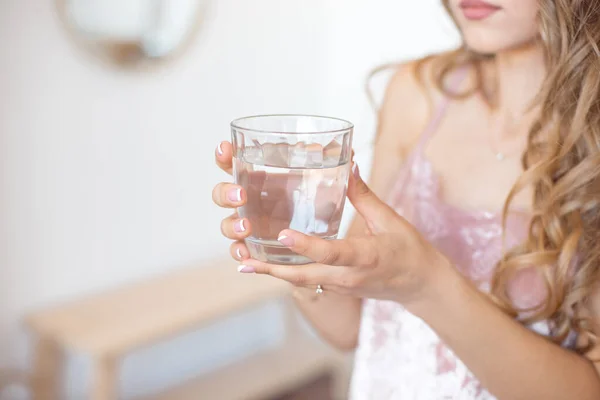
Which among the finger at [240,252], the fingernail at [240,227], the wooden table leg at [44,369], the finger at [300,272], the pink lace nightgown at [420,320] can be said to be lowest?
A: the wooden table leg at [44,369]

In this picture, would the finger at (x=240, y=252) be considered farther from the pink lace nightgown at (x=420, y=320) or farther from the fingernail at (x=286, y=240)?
the pink lace nightgown at (x=420, y=320)

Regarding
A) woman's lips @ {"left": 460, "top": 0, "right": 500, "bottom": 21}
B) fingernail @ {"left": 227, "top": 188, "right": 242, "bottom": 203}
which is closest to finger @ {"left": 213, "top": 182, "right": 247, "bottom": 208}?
fingernail @ {"left": 227, "top": 188, "right": 242, "bottom": 203}

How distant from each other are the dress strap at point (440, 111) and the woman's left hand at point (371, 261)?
406 mm

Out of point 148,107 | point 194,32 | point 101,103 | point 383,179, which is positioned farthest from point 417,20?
point 383,179

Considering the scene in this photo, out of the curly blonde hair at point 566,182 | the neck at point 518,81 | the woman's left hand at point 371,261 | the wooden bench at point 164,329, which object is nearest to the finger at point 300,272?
the woman's left hand at point 371,261

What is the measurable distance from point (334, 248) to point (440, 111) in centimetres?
62

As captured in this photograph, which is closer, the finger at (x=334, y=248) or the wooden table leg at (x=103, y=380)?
the finger at (x=334, y=248)

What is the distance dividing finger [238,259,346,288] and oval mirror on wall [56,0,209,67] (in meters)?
1.46

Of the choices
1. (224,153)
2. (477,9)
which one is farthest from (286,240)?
(477,9)

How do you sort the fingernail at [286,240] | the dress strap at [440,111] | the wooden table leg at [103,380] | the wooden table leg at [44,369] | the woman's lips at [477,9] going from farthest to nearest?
1. the wooden table leg at [44,369]
2. the wooden table leg at [103,380]
3. the dress strap at [440,111]
4. the woman's lips at [477,9]
5. the fingernail at [286,240]

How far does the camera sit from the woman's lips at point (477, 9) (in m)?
0.87

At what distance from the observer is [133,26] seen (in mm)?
1997

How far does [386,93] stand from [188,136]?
1179 mm

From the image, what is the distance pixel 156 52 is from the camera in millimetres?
2057
